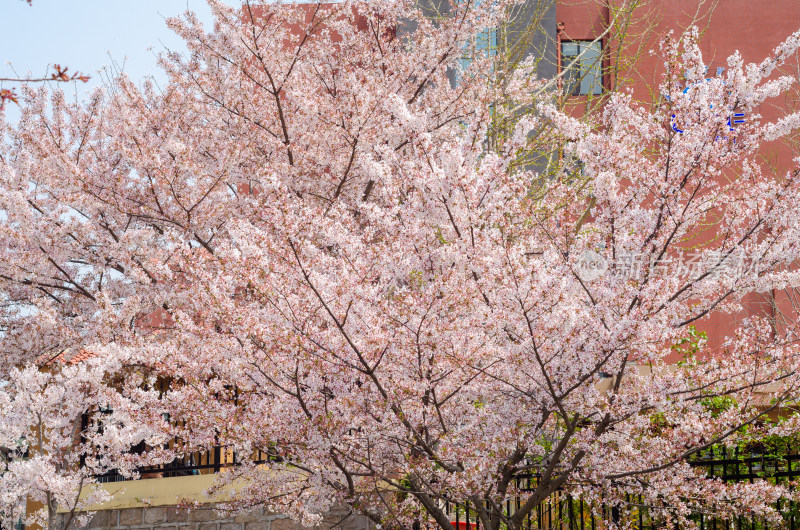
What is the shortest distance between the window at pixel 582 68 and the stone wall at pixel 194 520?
8.09 metres

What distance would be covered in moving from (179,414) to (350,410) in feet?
8.08

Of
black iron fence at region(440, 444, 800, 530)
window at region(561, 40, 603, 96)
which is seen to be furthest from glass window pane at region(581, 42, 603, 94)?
black iron fence at region(440, 444, 800, 530)

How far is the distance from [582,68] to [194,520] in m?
12.4

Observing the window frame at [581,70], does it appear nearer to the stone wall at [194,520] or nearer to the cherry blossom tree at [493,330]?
the cherry blossom tree at [493,330]

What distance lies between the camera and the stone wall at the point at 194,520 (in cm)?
952

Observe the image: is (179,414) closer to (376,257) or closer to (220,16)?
(376,257)

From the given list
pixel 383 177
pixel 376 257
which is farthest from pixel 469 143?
pixel 376 257

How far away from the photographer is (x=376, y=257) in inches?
248

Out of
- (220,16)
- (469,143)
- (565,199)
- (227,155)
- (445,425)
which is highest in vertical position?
(220,16)

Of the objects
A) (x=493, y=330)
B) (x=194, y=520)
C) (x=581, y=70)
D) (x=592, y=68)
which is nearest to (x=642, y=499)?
(x=493, y=330)

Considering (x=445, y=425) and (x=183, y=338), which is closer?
(x=445, y=425)

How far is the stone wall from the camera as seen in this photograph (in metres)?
9.52

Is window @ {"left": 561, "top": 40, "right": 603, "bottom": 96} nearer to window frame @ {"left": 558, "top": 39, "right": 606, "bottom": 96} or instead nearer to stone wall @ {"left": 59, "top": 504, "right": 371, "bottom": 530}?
window frame @ {"left": 558, "top": 39, "right": 606, "bottom": 96}

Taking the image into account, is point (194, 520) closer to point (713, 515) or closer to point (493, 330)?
point (493, 330)
